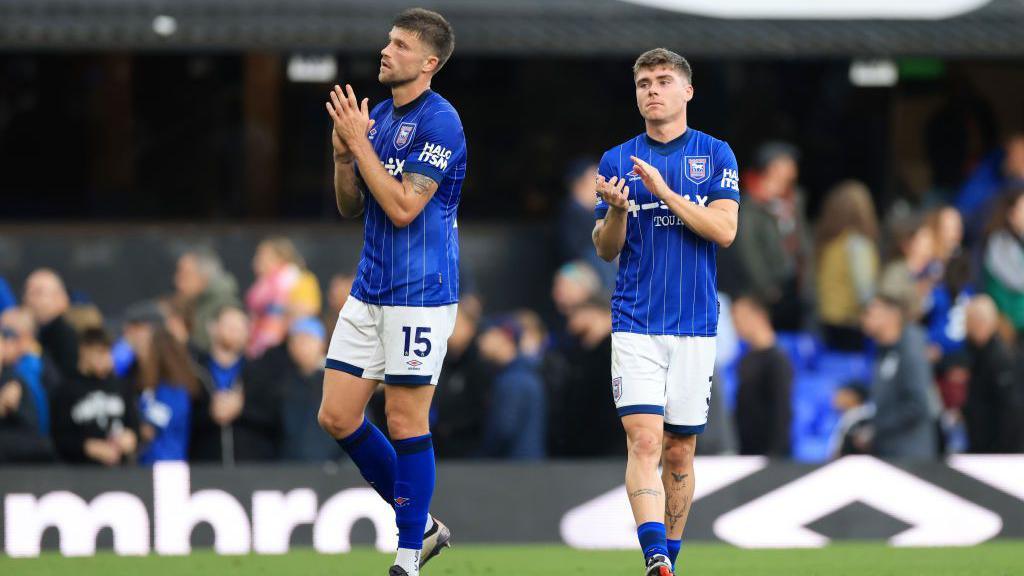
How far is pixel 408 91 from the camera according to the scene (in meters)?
8.00

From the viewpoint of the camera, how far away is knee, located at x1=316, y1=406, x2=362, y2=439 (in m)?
8.01

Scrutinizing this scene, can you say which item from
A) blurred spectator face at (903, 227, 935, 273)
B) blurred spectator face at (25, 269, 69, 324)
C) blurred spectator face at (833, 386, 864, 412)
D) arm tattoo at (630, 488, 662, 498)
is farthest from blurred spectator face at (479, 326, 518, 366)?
arm tattoo at (630, 488, 662, 498)

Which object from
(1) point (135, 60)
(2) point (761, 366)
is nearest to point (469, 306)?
(2) point (761, 366)

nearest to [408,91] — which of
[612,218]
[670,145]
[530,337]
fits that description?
[612,218]

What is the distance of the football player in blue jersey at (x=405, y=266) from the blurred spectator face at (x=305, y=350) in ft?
13.2

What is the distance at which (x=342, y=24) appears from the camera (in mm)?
14617

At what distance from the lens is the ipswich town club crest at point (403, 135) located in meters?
7.92

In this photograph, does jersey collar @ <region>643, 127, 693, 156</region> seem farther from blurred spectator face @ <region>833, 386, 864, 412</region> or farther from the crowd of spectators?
blurred spectator face @ <region>833, 386, 864, 412</region>

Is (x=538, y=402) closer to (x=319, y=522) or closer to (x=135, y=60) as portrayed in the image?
(x=319, y=522)

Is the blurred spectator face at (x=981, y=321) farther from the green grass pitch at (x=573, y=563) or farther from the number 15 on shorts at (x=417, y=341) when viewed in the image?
the number 15 on shorts at (x=417, y=341)

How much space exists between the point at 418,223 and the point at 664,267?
→ 1032 mm

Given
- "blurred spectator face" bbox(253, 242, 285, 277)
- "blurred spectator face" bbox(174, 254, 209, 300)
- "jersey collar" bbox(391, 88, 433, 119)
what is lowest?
"blurred spectator face" bbox(174, 254, 209, 300)

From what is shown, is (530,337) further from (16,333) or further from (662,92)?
(662,92)

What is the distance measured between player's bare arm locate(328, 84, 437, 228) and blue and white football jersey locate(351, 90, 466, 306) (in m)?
0.08
